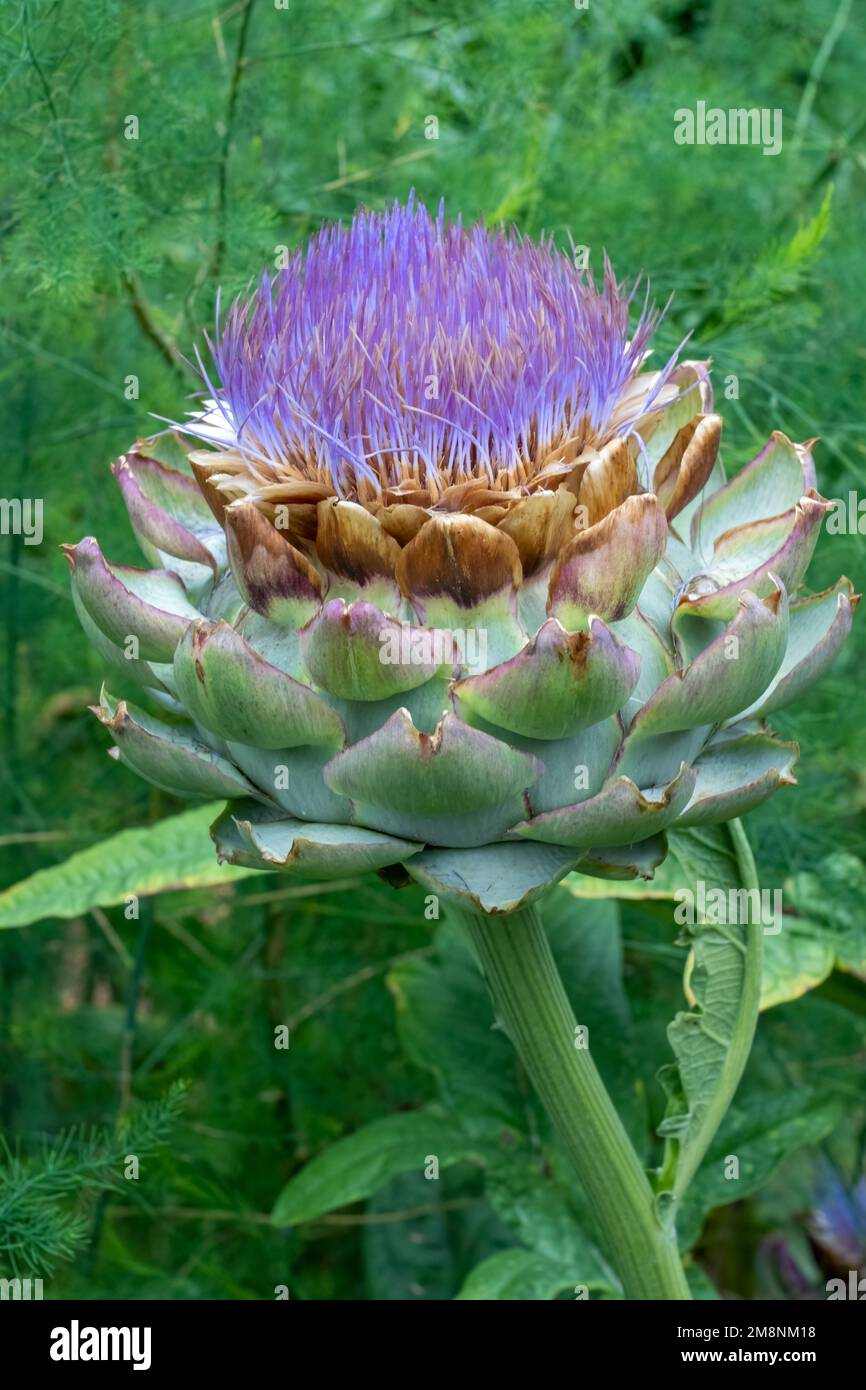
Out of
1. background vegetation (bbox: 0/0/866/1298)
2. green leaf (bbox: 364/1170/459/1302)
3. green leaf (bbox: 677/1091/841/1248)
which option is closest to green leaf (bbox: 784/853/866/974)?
background vegetation (bbox: 0/0/866/1298)

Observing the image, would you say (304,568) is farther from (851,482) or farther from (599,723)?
(851,482)

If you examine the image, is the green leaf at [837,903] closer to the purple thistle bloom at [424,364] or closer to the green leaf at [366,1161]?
the green leaf at [366,1161]

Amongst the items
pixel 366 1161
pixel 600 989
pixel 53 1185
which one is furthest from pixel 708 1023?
pixel 53 1185

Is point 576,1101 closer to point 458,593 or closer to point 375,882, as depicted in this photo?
point 458,593

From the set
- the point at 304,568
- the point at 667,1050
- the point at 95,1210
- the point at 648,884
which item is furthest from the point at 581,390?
the point at 95,1210

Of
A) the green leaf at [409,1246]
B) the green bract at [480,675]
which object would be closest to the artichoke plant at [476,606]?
the green bract at [480,675]
